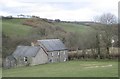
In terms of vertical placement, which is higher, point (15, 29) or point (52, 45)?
point (15, 29)

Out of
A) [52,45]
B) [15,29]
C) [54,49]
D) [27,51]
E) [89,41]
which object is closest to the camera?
[27,51]

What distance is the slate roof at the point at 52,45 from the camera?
57719 mm

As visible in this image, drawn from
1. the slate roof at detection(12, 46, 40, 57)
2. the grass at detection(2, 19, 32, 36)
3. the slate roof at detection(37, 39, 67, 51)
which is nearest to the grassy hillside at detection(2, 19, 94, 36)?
the grass at detection(2, 19, 32, 36)

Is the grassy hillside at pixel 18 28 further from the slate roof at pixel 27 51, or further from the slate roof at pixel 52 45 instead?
the slate roof at pixel 27 51

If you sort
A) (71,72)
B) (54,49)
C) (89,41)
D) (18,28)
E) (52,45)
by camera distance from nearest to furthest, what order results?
(71,72) → (54,49) → (52,45) → (89,41) → (18,28)

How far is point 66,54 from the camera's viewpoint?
61438 mm

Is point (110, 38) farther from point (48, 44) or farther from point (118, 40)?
point (48, 44)

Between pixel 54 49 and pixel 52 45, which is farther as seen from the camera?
pixel 52 45

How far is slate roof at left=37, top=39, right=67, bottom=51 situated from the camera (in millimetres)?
57719

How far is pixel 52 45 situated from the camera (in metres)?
59.4

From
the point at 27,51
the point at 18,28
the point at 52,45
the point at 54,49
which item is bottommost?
the point at 27,51

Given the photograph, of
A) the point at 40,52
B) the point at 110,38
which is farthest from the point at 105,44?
the point at 40,52

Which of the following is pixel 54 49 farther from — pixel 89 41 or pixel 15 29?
pixel 15 29

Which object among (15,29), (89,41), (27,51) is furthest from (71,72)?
(15,29)
